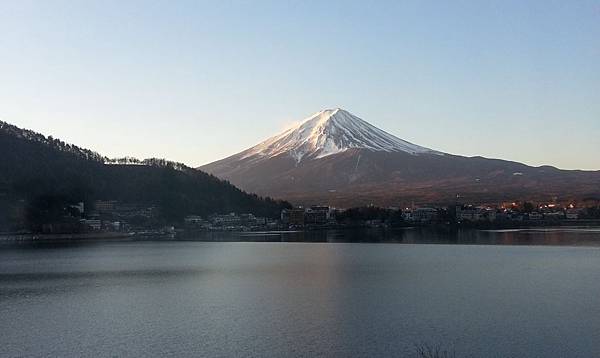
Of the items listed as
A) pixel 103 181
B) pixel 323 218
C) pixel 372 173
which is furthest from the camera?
pixel 372 173

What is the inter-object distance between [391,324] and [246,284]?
3691 mm

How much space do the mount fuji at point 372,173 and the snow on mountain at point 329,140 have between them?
9 centimetres

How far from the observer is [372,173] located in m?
55.2

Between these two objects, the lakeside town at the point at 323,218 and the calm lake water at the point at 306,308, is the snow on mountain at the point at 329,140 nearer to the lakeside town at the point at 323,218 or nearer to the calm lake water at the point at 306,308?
the lakeside town at the point at 323,218

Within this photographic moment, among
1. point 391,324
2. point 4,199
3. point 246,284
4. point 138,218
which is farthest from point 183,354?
point 138,218

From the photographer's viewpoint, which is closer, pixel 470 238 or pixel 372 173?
pixel 470 238

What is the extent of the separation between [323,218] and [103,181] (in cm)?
1097

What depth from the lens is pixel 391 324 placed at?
6.52 meters

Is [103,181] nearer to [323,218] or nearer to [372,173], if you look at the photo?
[323,218]

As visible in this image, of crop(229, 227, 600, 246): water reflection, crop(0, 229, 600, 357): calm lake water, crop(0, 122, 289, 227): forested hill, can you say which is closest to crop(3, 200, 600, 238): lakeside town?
crop(0, 122, 289, 227): forested hill

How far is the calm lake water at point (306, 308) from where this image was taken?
5.71m

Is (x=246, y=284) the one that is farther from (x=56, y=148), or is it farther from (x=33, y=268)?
(x=56, y=148)

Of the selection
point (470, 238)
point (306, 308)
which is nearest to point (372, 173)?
point (470, 238)

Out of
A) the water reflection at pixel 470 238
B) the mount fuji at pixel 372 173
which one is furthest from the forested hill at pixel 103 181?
the mount fuji at pixel 372 173
